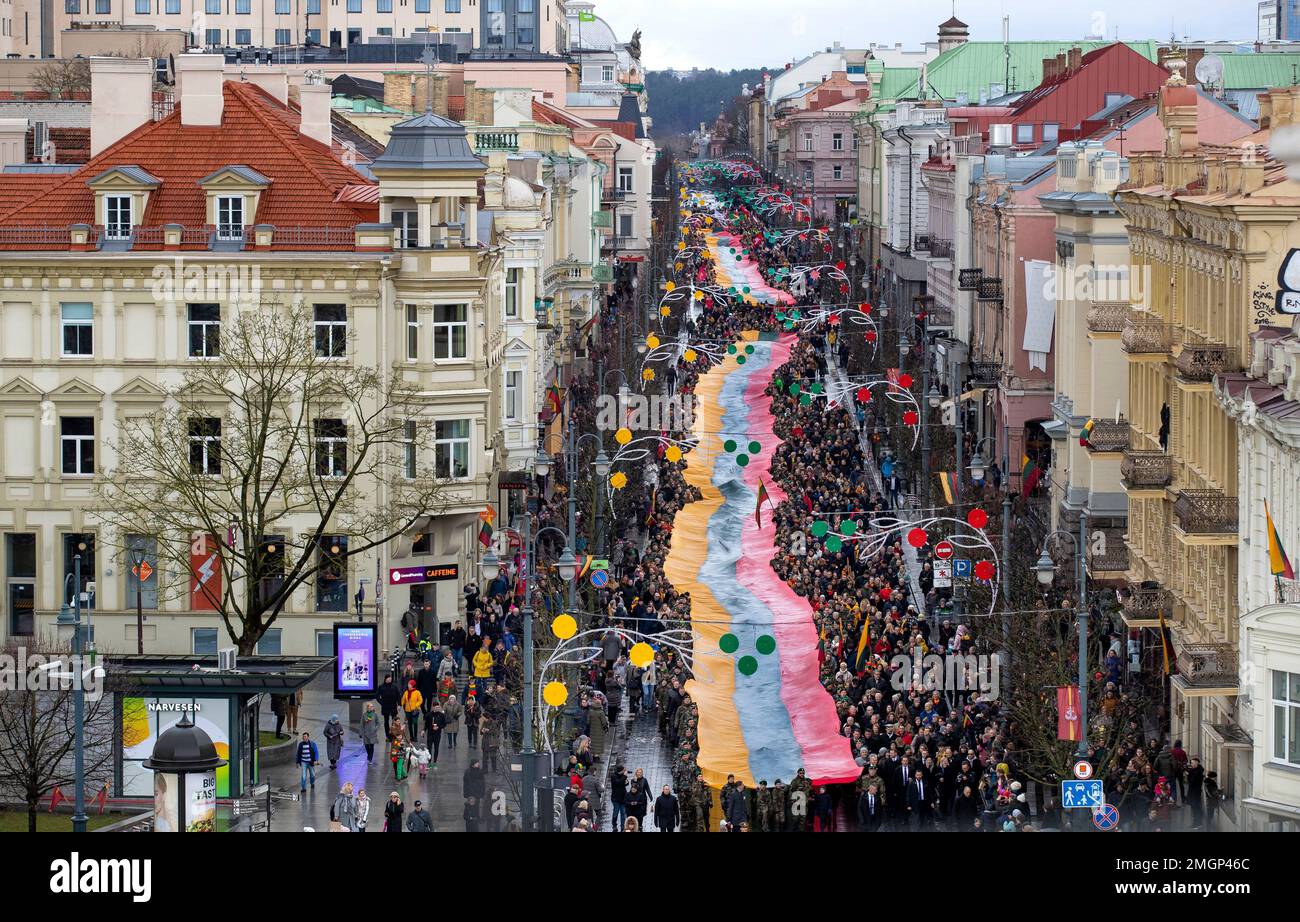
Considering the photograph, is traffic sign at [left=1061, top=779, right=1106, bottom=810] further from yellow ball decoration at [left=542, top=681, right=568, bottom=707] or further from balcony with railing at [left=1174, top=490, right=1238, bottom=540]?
balcony with railing at [left=1174, top=490, right=1238, bottom=540]

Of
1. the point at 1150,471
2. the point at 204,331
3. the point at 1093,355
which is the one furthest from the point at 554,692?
the point at 1093,355

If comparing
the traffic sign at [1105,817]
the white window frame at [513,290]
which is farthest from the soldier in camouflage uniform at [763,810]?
the white window frame at [513,290]

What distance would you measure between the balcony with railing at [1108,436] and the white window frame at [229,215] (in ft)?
61.9

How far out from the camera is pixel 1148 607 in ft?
135

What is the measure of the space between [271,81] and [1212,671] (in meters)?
33.0

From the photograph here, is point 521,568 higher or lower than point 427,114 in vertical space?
lower

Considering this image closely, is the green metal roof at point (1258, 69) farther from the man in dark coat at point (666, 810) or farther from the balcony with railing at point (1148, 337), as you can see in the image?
the man in dark coat at point (666, 810)

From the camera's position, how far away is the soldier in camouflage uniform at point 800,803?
32031mm

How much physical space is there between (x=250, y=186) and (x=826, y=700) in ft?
52.1

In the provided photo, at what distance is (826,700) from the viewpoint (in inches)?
1603
